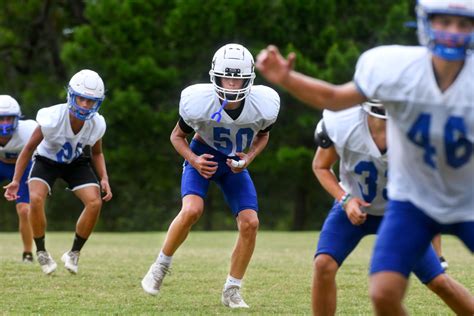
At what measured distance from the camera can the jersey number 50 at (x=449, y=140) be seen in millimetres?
4270

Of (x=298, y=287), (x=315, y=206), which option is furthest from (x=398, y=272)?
(x=315, y=206)

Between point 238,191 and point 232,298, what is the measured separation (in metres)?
0.78

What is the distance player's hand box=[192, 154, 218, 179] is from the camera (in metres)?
6.99

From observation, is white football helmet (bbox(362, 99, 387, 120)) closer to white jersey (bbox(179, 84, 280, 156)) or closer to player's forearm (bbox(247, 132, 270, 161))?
white jersey (bbox(179, 84, 280, 156))

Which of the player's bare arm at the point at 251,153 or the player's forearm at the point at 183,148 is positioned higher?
the player's forearm at the point at 183,148

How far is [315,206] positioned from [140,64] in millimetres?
8532

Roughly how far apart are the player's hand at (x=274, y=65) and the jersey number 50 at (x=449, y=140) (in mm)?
618

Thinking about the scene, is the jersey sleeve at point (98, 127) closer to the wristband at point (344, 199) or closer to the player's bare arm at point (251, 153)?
the player's bare arm at point (251, 153)

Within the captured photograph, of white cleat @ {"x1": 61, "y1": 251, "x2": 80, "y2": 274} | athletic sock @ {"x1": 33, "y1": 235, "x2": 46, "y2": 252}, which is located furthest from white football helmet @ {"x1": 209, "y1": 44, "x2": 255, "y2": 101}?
athletic sock @ {"x1": 33, "y1": 235, "x2": 46, "y2": 252}

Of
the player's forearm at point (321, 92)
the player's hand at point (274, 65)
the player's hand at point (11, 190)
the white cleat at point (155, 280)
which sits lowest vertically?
the white cleat at point (155, 280)

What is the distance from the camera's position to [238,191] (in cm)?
716

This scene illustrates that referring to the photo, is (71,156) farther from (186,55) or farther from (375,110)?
(186,55)

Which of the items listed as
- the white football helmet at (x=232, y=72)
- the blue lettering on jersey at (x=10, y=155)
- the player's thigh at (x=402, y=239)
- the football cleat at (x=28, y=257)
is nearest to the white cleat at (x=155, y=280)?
the white football helmet at (x=232, y=72)

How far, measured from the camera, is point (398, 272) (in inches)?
169
